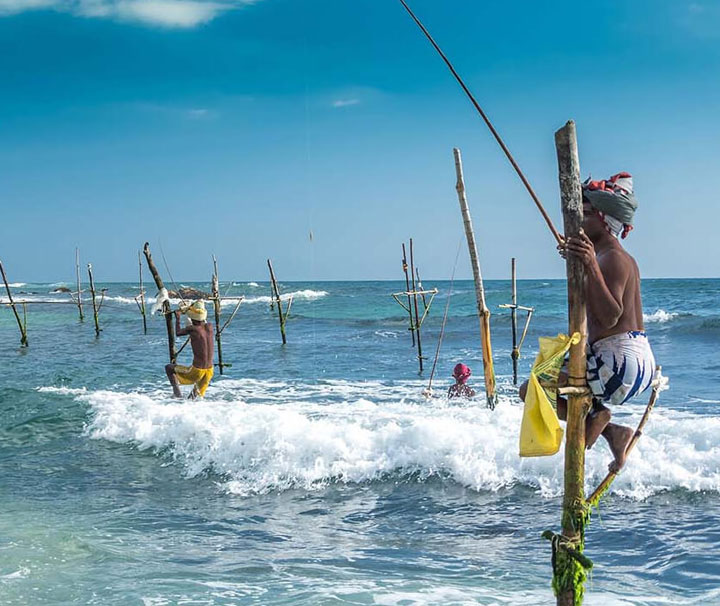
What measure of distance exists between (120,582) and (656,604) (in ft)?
12.1

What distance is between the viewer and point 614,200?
346cm

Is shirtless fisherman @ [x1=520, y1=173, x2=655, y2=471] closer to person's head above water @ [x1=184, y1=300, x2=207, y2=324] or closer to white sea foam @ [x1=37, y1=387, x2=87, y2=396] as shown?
person's head above water @ [x1=184, y1=300, x2=207, y2=324]

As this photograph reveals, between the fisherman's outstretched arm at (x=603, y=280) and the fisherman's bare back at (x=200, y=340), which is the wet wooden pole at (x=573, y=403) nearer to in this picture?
the fisherman's outstretched arm at (x=603, y=280)

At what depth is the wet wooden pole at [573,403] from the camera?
3174 millimetres

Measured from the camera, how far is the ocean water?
528 cm

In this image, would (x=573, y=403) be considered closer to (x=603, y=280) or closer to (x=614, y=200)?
(x=603, y=280)

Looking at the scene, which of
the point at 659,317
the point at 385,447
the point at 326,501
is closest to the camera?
the point at 326,501

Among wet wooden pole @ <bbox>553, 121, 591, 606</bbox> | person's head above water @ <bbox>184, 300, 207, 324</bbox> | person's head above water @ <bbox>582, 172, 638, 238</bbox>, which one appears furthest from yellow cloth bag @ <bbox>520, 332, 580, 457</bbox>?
person's head above water @ <bbox>184, 300, 207, 324</bbox>

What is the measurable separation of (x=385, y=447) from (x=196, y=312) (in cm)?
454

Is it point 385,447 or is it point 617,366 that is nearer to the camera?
point 617,366

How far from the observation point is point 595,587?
518cm

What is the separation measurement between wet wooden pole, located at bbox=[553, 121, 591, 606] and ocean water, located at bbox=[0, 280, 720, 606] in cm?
172

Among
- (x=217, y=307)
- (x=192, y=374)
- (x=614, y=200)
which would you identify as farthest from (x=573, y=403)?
(x=217, y=307)

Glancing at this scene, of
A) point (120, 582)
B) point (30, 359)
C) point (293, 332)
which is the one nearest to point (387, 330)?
point (293, 332)
